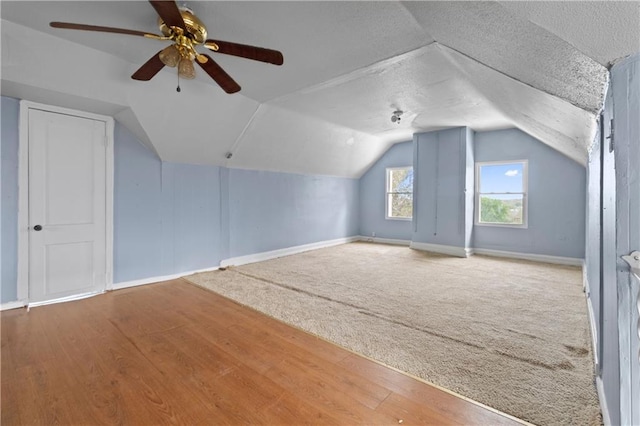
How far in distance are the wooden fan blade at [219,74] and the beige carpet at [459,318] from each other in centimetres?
233

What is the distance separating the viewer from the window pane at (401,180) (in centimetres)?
720

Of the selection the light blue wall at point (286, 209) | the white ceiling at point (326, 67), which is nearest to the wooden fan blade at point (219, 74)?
the white ceiling at point (326, 67)

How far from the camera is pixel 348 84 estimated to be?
11.7 feet

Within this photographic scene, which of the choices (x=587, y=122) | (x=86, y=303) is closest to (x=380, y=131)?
(x=587, y=122)

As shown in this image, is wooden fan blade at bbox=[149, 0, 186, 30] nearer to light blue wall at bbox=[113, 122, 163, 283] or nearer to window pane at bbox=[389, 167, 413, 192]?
light blue wall at bbox=[113, 122, 163, 283]

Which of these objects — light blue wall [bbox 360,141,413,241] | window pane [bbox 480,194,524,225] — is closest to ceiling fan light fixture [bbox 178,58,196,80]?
light blue wall [bbox 360,141,413,241]

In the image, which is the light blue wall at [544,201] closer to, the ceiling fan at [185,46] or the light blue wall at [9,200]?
the ceiling fan at [185,46]

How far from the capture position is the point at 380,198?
7645 millimetres

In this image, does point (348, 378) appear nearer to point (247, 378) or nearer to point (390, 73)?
point (247, 378)

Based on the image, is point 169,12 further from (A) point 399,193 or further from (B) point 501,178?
(A) point 399,193

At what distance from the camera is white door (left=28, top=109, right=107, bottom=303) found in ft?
10.2

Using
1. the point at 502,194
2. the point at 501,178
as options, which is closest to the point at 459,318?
the point at 502,194

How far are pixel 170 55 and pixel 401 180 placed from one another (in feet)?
20.2

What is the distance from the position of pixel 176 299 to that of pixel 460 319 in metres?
3.19
